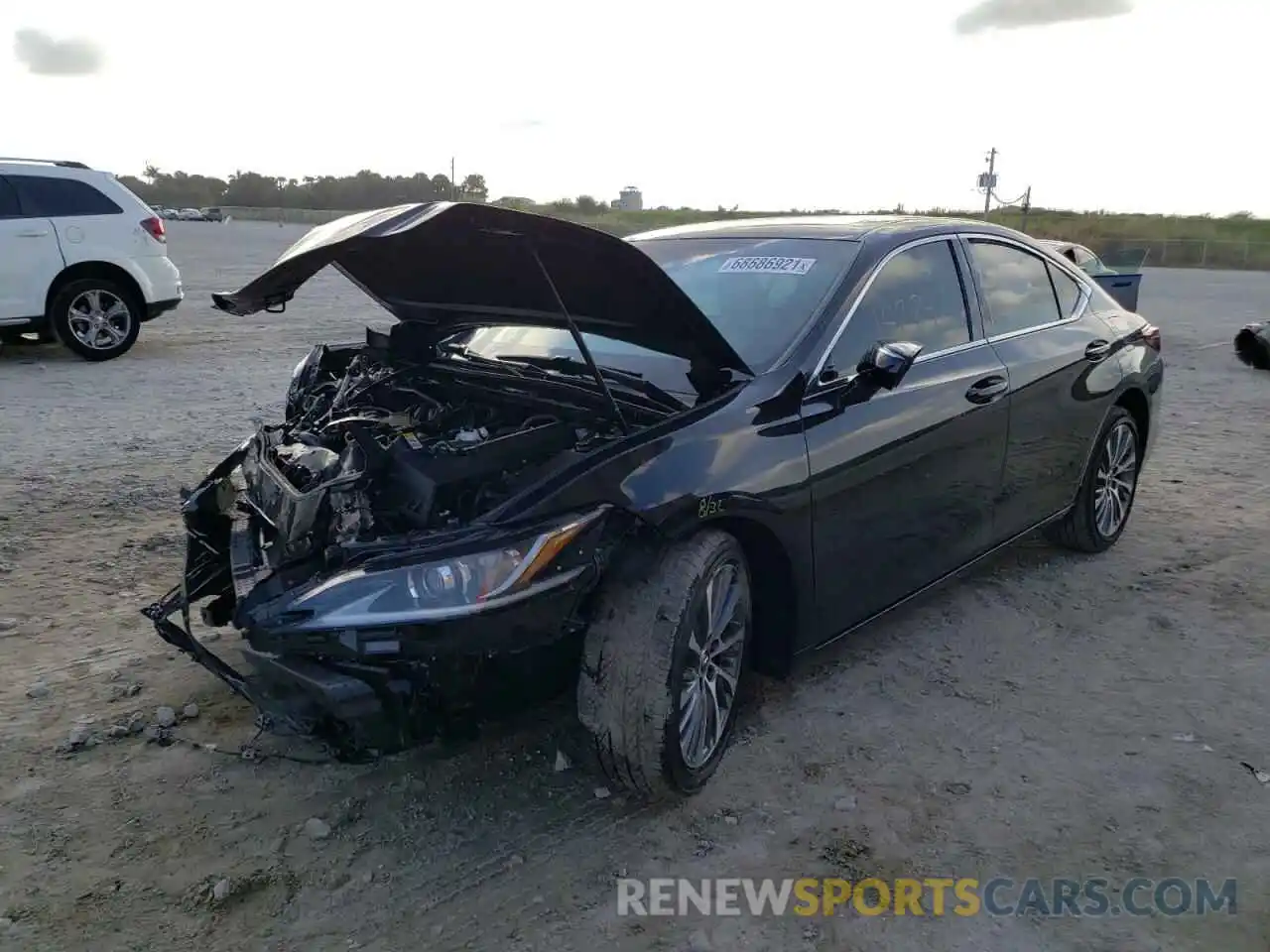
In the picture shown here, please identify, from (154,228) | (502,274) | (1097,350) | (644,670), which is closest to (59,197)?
(154,228)

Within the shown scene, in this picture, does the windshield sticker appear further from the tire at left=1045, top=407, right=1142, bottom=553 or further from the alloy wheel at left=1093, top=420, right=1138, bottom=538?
the alloy wheel at left=1093, top=420, right=1138, bottom=538

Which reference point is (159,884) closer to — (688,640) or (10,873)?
(10,873)

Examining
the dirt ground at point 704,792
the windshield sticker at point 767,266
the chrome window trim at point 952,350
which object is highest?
the windshield sticker at point 767,266

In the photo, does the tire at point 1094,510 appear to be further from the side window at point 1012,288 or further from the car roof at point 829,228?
the car roof at point 829,228

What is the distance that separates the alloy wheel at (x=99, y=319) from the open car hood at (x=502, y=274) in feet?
25.7

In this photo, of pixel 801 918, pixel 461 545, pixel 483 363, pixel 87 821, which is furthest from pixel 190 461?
pixel 801 918

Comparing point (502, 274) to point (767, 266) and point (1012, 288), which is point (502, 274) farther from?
point (1012, 288)

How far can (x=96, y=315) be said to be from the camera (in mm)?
10281

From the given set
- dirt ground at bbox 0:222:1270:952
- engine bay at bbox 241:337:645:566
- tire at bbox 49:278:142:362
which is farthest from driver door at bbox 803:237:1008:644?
tire at bbox 49:278:142:362

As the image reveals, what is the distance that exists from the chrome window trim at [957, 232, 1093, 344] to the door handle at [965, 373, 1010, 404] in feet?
0.62

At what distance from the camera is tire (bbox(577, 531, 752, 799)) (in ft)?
9.17

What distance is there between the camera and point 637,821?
297 centimetres

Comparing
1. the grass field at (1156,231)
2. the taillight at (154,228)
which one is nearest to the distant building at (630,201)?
the grass field at (1156,231)

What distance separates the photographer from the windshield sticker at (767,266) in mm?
3805
